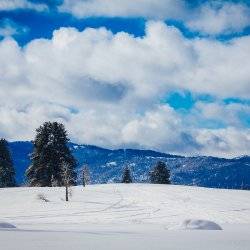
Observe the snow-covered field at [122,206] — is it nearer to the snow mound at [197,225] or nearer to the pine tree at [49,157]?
the pine tree at [49,157]

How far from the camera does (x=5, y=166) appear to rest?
70438mm

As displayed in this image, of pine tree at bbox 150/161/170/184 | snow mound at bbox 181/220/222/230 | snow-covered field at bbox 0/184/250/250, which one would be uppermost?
pine tree at bbox 150/161/170/184

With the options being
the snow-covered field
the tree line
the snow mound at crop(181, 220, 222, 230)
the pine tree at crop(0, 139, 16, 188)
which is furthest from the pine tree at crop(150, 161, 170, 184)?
the snow mound at crop(181, 220, 222, 230)

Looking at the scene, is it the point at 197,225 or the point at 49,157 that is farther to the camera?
the point at 49,157

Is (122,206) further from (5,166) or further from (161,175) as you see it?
(161,175)

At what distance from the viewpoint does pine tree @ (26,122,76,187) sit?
66.7m

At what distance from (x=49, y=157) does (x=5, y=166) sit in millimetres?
8342

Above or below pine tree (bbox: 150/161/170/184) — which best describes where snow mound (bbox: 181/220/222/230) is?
below

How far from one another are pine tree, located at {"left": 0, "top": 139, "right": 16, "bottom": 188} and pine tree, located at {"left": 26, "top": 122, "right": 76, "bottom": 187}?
160 inches

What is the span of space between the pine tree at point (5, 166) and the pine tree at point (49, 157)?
160 inches

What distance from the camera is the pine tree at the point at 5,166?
70312mm

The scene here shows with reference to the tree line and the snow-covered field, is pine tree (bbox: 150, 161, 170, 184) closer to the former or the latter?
the snow-covered field

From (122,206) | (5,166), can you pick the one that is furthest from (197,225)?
(5,166)

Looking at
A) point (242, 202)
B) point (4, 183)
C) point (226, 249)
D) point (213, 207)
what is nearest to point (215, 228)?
point (226, 249)
